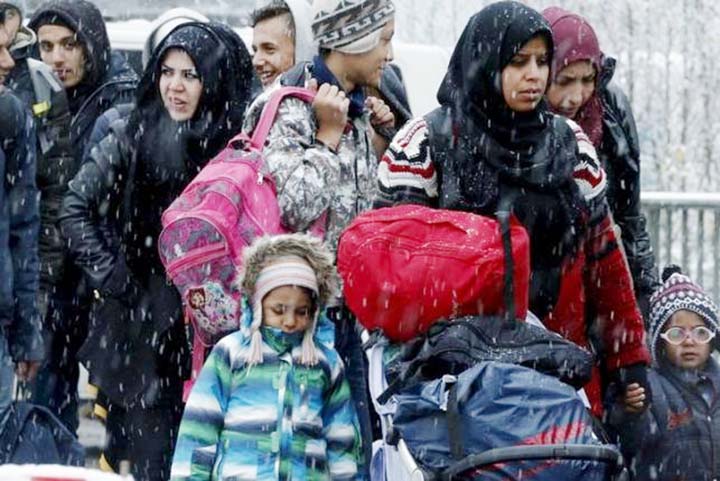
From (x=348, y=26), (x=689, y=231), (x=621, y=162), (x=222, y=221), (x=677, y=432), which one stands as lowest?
(x=689, y=231)

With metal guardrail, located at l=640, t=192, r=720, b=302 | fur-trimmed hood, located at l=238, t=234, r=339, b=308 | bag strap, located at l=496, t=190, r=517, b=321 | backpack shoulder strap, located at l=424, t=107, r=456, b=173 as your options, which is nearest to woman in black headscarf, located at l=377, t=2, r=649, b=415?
backpack shoulder strap, located at l=424, t=107, r=456, b=173

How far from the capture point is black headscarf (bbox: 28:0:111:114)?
980cm

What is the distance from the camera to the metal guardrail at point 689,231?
1120cm

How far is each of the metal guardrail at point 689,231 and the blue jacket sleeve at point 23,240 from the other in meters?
4.06

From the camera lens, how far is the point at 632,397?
7023 millimetres

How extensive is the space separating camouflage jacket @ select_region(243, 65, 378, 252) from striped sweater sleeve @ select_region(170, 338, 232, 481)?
1.74 feet

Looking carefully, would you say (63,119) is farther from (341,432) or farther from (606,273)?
(606,273)

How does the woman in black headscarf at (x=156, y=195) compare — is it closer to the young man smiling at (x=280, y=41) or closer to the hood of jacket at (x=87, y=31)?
the young man smiling at (x=280, y=41)

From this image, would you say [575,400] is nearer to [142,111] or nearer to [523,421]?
[523,421]

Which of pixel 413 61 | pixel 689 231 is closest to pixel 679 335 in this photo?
pixel 689 231

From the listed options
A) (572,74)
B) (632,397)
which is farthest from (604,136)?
(632,397)

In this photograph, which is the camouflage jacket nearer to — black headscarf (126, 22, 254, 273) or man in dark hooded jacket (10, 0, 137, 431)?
black headscarf (126, 22, 254, 273)

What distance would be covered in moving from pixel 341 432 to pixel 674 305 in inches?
72.7

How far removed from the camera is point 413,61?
12.0 meters
